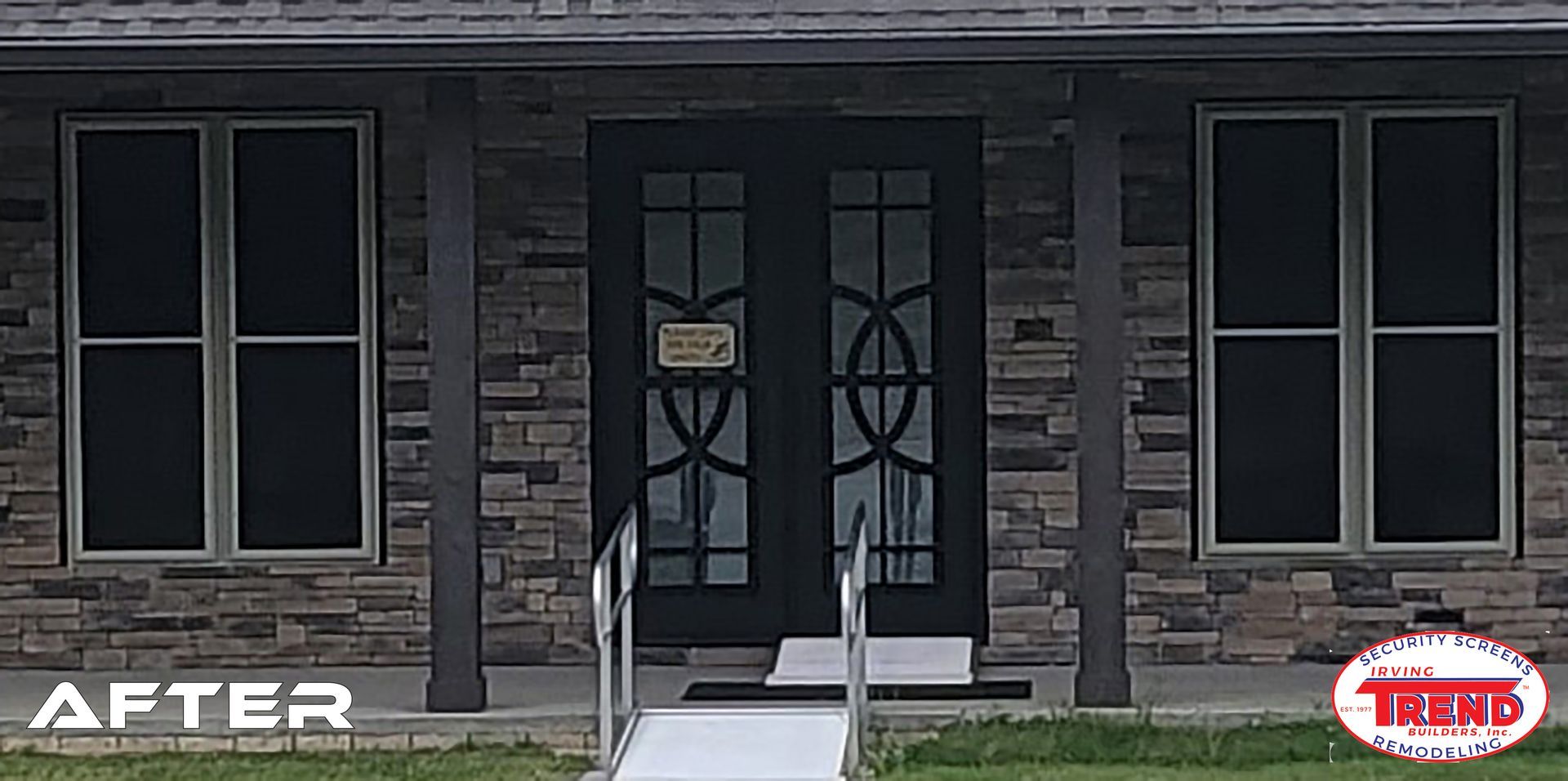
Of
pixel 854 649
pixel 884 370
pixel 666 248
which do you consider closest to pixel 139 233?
pixel 666 248

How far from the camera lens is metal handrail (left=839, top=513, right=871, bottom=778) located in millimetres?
10219

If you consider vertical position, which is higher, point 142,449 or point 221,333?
point 221,333

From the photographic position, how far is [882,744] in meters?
11.0

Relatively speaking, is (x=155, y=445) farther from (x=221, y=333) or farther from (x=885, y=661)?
(x=885, y=661)

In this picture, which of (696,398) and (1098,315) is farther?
(696,398)

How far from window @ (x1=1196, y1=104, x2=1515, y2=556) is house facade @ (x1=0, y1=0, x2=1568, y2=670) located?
1 cm

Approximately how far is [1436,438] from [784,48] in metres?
3.34

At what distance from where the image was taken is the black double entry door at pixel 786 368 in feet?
41.6

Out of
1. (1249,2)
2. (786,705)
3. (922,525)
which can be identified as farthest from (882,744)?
(1249,2)

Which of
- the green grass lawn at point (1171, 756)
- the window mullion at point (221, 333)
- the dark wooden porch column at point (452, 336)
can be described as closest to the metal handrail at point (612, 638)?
the dark wooden porch column at point (452, 336)

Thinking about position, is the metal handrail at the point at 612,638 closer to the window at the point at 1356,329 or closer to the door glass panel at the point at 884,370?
the door glass panel at the point at 884,370

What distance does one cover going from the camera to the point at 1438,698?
9.70 metres

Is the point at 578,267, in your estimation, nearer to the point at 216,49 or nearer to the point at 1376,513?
the point at 216,49

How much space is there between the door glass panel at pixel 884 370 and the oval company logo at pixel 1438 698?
3290 millimetres
